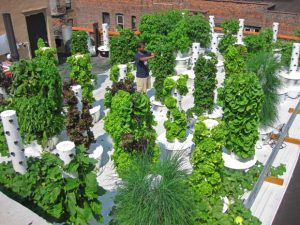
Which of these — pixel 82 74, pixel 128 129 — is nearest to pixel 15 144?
pixel 128 129

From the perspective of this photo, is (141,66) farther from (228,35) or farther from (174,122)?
(228,35)

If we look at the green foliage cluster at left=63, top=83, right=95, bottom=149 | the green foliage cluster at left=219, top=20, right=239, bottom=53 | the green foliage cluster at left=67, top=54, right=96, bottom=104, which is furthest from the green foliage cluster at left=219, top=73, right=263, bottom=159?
the green foliage cluster at left=219, top=20, right=239, bottom=53

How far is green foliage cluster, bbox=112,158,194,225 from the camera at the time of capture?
6.02 metres

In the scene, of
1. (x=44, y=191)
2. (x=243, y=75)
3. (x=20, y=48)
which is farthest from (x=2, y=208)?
(x=20, y=48)

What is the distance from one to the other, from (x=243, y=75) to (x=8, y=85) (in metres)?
6.24

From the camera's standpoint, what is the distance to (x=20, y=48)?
50.6 feet

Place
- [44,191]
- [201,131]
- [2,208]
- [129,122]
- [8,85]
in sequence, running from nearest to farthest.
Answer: [2,208] → [44,191] → [201,131] → [129,122] → [8,85]

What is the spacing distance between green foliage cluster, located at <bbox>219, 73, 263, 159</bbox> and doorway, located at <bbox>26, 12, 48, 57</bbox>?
10.2 metres

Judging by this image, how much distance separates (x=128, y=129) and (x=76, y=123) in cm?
157

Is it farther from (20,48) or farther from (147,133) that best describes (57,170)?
(20,48)

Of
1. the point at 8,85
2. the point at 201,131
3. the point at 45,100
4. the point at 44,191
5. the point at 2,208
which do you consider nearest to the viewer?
the point at 2,208

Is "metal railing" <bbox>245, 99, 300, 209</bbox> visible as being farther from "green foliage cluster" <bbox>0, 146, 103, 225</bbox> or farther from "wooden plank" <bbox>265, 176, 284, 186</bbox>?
"green foliage cluster" <bbox>0, 146, 103, 225</bbox>

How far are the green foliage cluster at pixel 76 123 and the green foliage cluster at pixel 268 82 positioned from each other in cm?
416

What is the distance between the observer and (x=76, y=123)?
28.8 feet
